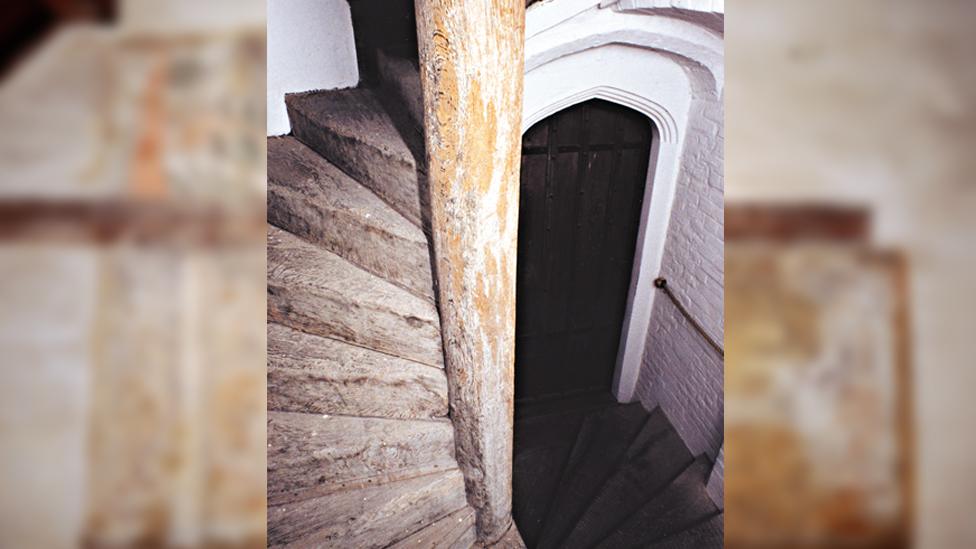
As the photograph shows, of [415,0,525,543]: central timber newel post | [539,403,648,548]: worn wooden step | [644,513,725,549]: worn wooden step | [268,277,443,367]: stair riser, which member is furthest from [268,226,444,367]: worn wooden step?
[644,513,725,549]: worn wooden step

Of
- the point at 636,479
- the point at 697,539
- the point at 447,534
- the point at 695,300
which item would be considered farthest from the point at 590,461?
the point at 447,534

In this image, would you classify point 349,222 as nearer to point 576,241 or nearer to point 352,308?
point 352,308

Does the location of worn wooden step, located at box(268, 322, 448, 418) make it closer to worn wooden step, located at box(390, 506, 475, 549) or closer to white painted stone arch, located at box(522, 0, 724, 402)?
worn wooden step, located at box(390, 506, 475, 549)

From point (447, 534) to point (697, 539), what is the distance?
1891 mm

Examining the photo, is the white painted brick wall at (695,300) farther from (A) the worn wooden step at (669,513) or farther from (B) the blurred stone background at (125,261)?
(B) the blurred stone background at (125,261)

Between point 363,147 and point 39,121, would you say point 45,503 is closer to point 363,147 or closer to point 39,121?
point 39,121

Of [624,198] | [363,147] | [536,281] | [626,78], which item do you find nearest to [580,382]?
[536,281]

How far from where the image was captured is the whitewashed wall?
2637 mm

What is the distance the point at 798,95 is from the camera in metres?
0.41

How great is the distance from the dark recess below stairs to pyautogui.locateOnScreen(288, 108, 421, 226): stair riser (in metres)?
2.40

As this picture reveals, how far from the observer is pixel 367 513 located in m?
1.95

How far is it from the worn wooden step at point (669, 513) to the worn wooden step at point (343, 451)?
1.80 meters

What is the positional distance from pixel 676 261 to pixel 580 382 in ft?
4.53

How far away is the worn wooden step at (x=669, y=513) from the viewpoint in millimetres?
3363
